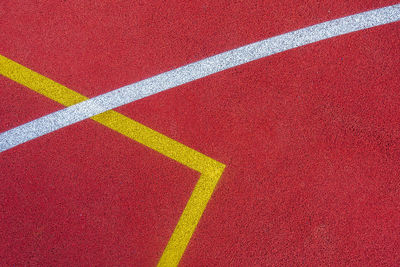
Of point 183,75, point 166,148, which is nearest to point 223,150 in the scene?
point 166,148

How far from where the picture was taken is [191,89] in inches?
105

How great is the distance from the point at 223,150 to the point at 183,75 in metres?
0.77

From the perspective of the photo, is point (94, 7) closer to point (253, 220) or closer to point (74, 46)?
point (74, 46)

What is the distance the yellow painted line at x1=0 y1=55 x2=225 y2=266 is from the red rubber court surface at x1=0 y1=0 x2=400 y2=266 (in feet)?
0.17

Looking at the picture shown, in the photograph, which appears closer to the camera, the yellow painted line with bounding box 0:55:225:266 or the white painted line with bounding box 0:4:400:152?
the yellow painted line with bounding box 0:55:225:266

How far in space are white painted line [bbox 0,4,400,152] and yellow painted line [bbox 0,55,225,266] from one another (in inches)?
4.1

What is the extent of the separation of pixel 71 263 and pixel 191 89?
6.05ft

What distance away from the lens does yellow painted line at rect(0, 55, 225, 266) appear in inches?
99.4

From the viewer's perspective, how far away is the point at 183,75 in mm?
2680

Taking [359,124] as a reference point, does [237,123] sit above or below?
below

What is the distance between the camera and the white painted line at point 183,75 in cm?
265

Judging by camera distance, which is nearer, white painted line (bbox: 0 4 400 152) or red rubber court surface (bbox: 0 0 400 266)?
red rubber court surface (bbox: 0 0 400 266)

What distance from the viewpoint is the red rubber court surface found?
2484mm

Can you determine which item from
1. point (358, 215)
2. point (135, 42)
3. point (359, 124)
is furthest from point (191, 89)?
point (358, 215)
